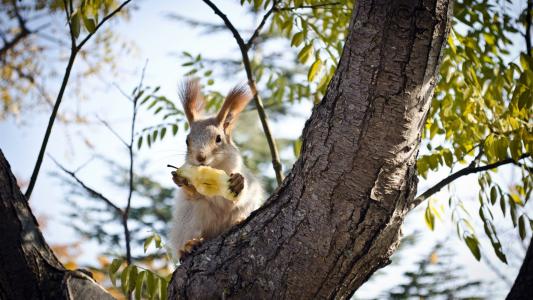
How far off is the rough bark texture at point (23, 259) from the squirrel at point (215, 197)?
3.24ft

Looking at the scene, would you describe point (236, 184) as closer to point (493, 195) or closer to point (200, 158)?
point (200, 158)

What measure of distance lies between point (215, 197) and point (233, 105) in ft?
2.91

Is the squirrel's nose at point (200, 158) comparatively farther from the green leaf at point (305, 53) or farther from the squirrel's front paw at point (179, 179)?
the green leaf at point (305, 53)

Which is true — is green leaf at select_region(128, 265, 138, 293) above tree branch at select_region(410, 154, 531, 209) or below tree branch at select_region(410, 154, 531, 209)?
below

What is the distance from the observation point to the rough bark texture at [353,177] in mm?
2301

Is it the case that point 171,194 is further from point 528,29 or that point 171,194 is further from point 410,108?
point 410,108

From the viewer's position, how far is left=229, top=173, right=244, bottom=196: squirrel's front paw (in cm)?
348

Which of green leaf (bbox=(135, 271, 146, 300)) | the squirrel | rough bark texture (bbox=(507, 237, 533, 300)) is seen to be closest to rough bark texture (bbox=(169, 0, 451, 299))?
green leaf (bbox=(135, 271, 146, 300))

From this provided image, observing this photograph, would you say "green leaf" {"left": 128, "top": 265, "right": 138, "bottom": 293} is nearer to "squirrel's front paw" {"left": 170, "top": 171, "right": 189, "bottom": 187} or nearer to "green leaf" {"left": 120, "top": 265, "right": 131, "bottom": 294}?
"green leaf" {"left": 120, "top": 265, "right": 131, "bottom": 294}

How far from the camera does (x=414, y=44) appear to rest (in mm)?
2277

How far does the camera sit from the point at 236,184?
3500 millimetres

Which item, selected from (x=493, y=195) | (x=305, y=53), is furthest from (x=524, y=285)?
(x=305, y=53)

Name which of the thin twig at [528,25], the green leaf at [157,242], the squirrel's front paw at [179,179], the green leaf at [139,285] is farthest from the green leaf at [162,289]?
the thin twig at [528,25]

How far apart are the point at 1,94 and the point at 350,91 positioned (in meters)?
8.56
